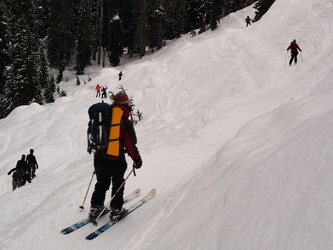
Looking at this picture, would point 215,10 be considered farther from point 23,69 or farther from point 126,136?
point 126,136

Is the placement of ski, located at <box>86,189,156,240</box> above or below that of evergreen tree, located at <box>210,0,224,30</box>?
below

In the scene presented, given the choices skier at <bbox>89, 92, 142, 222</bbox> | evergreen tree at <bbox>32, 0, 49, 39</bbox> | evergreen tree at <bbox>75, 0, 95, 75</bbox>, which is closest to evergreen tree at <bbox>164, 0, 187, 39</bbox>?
evergreen tree at <bbox>75, 0, 95, 75</bbox>

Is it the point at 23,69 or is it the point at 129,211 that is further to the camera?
the point at 23,69

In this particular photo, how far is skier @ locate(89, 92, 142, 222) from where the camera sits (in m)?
4.28

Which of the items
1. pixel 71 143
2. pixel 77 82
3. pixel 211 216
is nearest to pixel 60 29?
pixel 77 82

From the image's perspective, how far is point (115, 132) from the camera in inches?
167

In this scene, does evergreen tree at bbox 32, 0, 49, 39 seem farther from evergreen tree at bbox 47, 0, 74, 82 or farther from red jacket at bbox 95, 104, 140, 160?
red jacket at bbox 95, 104, 140, 160

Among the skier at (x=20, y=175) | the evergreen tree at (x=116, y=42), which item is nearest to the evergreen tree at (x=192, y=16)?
the evergreen tree at (x=116, y=42)

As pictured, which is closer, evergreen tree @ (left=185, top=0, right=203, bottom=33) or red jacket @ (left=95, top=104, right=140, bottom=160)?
red jacket @ (left=95, top=104, right=140, bottom=160)

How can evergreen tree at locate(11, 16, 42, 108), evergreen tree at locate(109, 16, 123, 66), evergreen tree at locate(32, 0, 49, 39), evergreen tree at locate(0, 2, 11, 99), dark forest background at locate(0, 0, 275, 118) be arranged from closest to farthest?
1. evergreen tree at locate(0, 2, 11, 99)
2. evergreen tree at locate(11, 16, 42, 108)
3. dark forest background at locate(0, 0, 275, 118)
4. evergreen tree at locate(109, 16, 123, 66)
5. evergreen tree at locate(32, 0, 49, 39)

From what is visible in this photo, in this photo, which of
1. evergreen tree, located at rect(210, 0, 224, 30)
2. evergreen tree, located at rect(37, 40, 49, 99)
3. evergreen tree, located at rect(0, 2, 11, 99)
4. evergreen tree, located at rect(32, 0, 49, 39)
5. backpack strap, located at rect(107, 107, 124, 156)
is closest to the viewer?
backpack strap, located at rect(107, 107, 124, 156)

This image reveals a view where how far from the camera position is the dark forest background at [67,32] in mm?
36094

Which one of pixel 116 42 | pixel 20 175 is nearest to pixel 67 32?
pixel 116 42

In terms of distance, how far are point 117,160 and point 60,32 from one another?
4614cm
